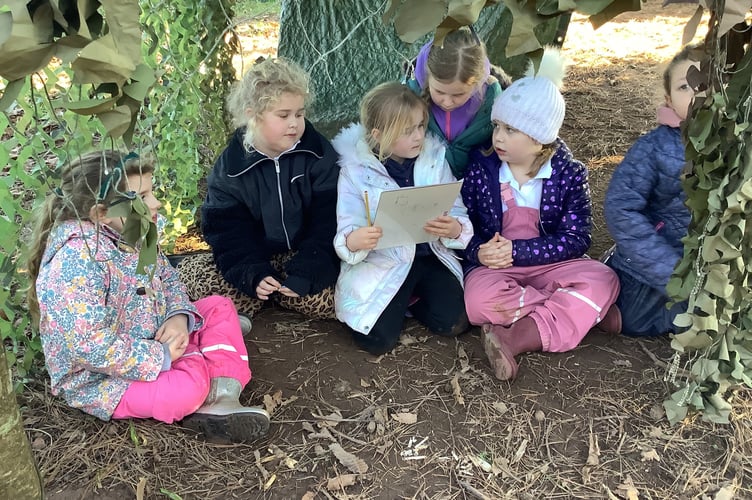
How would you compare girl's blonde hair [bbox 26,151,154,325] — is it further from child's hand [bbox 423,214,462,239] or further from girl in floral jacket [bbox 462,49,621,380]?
girl in floral jacket [bbox 462,49,621,380]

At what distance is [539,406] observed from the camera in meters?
2.66

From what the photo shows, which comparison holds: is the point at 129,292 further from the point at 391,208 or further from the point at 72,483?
the point at 391,208

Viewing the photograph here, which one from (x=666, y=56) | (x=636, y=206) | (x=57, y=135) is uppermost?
(x=57, y=135)

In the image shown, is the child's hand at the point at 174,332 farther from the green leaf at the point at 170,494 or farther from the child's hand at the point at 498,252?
the child's hand at the point at 498,252

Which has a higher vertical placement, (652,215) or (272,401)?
(652,215)

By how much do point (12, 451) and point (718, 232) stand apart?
2177mm

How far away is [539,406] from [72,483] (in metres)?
1.76

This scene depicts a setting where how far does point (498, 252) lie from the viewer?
118 inches

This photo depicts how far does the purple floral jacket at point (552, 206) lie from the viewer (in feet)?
9.77

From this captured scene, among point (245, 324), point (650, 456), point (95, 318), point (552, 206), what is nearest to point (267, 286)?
point (245, 324)

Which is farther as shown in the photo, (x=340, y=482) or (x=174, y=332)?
(x=174, y=332)

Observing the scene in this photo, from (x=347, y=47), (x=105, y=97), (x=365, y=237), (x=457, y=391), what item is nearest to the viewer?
(x=105, y=97)

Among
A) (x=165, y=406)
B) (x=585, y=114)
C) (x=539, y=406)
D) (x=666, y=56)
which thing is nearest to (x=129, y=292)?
(x=165, y=406)

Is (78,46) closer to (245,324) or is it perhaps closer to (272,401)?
(272,401)
